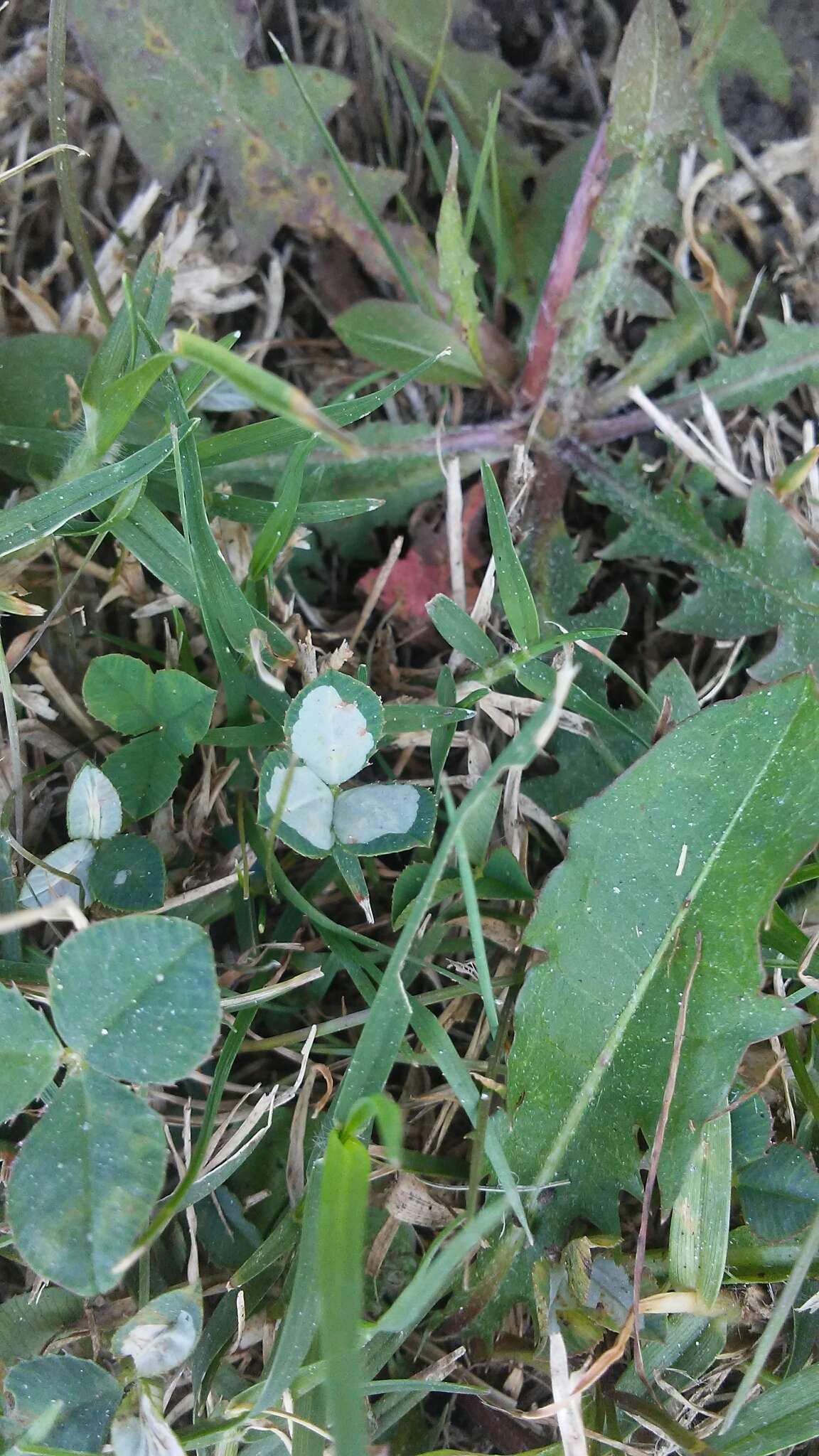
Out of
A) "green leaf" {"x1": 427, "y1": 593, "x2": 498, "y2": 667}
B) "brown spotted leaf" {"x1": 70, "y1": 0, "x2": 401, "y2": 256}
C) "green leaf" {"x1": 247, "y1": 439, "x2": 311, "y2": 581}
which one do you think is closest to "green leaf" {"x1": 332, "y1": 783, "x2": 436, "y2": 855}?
"green leaf" {"x1": 427, "y1": 593, "x2": 498, "y2": 667}

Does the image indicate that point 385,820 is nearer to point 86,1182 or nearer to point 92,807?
point 92,807

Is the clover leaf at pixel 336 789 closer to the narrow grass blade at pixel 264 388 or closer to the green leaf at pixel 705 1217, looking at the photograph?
the narrow grass blade at pixel 264 388

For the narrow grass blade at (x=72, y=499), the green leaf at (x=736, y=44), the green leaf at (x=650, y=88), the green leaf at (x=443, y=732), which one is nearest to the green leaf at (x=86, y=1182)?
the green leaf at (x=443, y=732)

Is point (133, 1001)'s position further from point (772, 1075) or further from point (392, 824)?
point (772, 1075)

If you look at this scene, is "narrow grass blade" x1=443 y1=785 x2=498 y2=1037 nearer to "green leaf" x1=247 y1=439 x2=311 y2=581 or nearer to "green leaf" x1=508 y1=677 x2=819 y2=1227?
"green leaf" x1=508 y1=677 x2=819 y2=1227

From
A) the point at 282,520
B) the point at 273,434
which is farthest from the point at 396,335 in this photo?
the point at 282,520
